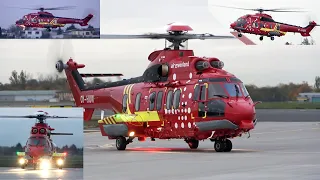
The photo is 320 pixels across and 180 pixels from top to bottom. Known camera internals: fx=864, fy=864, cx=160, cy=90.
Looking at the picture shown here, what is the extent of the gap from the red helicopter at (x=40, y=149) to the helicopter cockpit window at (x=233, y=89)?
37.8 feet

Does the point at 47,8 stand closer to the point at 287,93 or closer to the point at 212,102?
the point at 212,102

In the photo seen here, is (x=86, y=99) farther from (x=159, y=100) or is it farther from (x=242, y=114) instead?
(x=242, y=114)

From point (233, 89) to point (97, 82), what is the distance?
721cm

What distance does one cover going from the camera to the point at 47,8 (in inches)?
415

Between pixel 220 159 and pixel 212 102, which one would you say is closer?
pixel 220 159

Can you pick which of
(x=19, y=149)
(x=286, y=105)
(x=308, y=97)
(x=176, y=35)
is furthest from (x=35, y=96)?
(x=308, y=97)

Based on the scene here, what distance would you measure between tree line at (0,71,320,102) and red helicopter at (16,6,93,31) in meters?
3.55

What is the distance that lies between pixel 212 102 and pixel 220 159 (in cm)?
306

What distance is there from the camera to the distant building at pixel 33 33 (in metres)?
11.0

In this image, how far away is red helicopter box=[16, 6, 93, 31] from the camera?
10867 millimetres

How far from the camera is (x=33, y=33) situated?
11.6 meters

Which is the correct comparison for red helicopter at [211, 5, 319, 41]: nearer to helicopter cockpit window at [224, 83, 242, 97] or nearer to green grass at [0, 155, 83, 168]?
helicopter cockpit window at [224, 83, 242, 97]

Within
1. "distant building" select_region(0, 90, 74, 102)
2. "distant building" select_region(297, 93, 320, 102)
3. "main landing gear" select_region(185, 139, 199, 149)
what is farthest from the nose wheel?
"distant building" select_region(297, 93, 320, 102)

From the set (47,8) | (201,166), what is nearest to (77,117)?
(47,8)
